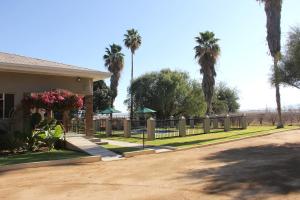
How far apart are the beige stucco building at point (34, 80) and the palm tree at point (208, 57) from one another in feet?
69.1

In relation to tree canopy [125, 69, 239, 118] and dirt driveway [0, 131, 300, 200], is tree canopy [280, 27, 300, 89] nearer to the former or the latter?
dirt driveway [0, 131, 300, 200]

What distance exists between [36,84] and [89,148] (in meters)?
4.72

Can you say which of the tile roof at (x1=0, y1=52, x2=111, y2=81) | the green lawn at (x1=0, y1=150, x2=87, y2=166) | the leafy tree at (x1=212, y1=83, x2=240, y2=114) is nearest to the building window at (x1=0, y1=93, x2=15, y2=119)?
the tile roof at (x1=0, y1=52, x2=111, y2=81)

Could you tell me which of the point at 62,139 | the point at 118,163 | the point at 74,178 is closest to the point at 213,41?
the point at 62,139

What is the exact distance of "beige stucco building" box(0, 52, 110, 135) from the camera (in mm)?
17844

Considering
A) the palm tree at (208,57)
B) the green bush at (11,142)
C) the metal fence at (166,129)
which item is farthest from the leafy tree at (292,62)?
the palm tree at (208,57)

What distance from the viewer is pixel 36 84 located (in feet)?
62.2

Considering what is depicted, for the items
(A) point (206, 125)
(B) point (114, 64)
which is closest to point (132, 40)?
(B) point (114, 64)

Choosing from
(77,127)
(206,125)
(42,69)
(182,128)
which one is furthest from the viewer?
(206,125)

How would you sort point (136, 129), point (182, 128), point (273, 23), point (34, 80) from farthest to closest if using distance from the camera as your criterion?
point (273, 23) → point (136, 129) → point (182, 128) → point (34, 80)

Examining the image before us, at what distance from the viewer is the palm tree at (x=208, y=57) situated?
3972 centimetres

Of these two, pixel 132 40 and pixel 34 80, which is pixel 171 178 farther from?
pixel 132 40

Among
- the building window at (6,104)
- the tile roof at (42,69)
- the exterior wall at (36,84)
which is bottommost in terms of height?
the building window at (6,104)

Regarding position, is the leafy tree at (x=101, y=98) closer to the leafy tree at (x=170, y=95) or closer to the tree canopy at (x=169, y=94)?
the tree canopy at (x=169, y=94)
